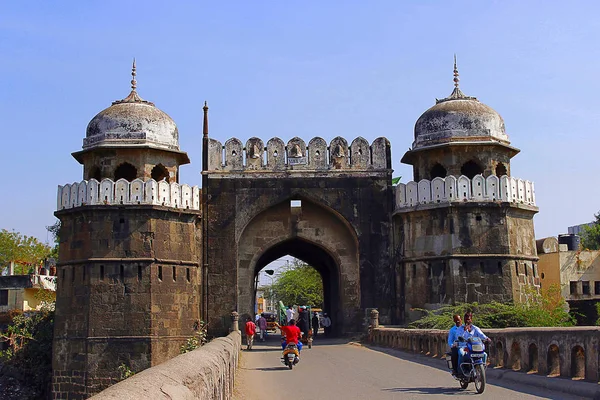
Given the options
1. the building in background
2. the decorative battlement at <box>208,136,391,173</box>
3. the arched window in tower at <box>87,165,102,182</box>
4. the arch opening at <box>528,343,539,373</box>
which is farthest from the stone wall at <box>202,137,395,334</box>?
the arch opening at <box>528,343,539,373</box>

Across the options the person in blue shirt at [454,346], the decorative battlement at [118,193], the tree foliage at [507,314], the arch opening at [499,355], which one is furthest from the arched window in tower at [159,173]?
the person in blue shirt at [454,346]

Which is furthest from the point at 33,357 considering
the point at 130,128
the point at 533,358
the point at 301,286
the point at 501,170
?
the point at 301,286

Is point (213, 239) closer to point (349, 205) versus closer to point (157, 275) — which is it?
point (157, 275)

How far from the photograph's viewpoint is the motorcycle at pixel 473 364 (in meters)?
7.74

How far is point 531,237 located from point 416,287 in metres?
3.08

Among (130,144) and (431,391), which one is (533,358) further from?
(130,144)

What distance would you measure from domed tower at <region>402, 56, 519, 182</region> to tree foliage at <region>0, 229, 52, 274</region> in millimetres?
26921

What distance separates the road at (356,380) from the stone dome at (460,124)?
599 cm

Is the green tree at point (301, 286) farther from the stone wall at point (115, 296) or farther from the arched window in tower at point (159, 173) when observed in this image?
the stone wall at point (115, 296)

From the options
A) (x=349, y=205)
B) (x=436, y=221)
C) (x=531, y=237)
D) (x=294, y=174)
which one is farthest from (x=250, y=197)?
(x=531, y=237)

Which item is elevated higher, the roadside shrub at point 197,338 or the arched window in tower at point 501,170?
the arched window in tower at point 501,170

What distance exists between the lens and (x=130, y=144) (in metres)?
17.7

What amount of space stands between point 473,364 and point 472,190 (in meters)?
10.3

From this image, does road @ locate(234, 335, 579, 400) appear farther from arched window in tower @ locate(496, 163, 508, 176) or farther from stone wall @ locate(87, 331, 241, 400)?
arched window in tower @ locate(496, 163, 508, 176)
